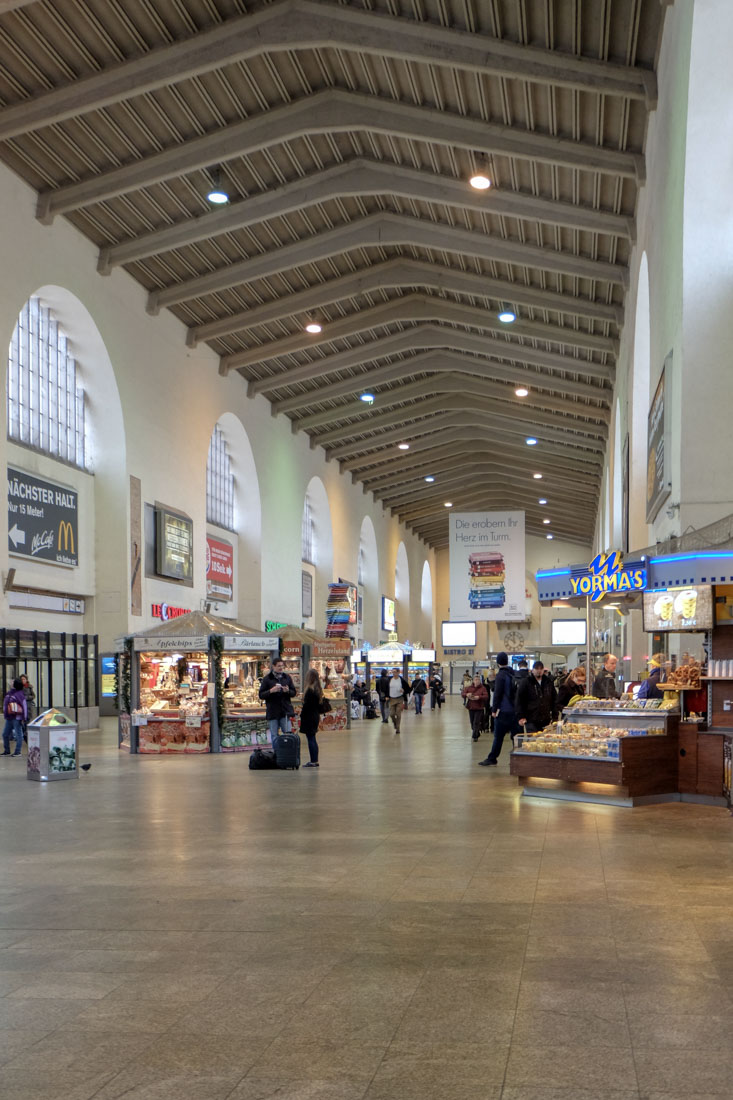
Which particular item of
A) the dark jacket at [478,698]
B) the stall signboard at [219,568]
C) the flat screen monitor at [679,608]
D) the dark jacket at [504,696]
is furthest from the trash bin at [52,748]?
the stall signboard at [219,568]

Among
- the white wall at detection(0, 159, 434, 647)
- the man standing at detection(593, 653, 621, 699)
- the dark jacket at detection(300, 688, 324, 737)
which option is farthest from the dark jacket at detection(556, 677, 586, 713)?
the white wall at detection(0, 159, 434, 647)

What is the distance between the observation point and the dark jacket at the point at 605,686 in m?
16.0

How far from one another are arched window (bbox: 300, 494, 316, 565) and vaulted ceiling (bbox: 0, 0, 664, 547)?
8184mm

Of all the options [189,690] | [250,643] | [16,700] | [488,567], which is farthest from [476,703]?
[488,567]

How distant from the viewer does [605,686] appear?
637 inches

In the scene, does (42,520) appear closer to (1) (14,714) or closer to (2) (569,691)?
(1) (14,714)

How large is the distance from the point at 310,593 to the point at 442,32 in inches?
1010

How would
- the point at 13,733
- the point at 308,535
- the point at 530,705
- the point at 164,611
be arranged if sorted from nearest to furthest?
the point at 530,705 < the point at 13,733 < the point at 164,611 < the point at 308,535

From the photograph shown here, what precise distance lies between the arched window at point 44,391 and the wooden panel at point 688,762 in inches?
551

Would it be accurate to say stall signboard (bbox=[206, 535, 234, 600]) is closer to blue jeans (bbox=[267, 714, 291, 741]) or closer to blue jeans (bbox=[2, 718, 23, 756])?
blue jeans (bbox=[2, 718, 23, 756])

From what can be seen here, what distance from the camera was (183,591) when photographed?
26.3 metres

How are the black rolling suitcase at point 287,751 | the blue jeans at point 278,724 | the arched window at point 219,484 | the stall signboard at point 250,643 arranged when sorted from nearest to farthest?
the black rolling suitcase at point 287,751, the blue jeans at point 278,724, the stall signboard at point 250,643, the arched window at point 219,484

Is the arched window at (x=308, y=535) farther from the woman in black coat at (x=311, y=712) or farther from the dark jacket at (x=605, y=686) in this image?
the woman in black coat at (x=311, y=712)

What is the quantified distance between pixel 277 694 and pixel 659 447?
18.7ft
